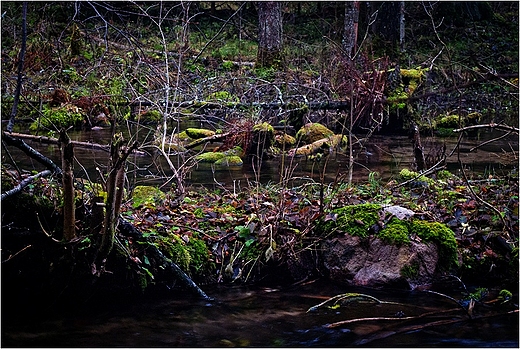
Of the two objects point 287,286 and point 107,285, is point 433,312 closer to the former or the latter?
point 287,286

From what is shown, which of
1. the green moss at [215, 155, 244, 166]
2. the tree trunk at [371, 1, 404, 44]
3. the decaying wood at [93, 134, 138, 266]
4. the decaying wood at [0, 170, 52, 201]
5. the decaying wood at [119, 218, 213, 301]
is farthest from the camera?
the tree trunk at [371, 1, 404, 44]

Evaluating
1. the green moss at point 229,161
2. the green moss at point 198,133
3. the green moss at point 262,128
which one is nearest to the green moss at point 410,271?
the green moss at point 229,161

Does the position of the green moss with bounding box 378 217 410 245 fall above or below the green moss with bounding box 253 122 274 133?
below

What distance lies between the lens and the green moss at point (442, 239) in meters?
6.16

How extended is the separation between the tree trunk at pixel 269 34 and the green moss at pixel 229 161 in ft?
29.2

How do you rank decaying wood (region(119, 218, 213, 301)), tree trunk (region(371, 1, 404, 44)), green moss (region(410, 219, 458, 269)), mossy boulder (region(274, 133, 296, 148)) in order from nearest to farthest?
decaying wood (region(119, 218, 213, 301))
green moss (region(410, 219, 458, 269))
mossy boulder (region(274, 133, 296, 148))
tree trunk (region(371, 1, 404, 44))

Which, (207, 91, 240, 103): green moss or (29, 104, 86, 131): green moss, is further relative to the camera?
(207, 91, 240, 103): green moss

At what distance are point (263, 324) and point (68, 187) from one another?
1969mm

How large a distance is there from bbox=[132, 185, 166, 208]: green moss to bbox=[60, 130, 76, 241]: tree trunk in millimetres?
1414

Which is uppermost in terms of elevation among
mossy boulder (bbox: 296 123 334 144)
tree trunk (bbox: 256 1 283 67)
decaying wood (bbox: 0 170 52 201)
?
tree trunk (bbox: 256 1 283 67)

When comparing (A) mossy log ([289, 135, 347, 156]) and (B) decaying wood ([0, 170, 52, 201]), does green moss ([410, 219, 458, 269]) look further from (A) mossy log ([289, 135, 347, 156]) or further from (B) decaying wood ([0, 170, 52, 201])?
(A) mossy log ([289, 135, 347, 156])

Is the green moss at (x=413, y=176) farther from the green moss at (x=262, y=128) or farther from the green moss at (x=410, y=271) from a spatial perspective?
the green moss at (x=262, y=128)

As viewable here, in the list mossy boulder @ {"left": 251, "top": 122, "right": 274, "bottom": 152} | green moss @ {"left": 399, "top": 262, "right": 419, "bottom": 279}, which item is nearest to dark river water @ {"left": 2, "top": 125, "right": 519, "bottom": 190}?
mossy boulder @ {"left": 251, "top": 122, "right": 274, "bottom": 152}

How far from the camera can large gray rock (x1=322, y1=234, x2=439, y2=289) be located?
6.03 meters
